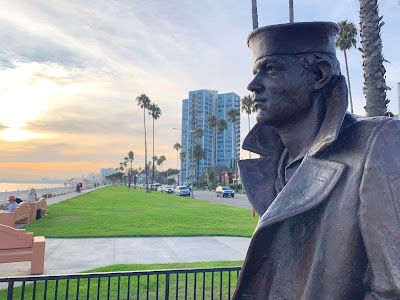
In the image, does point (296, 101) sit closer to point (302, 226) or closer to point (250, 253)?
point (302, 226)

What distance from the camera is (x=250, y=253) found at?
1.35 m

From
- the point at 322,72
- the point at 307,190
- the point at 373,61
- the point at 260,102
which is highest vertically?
the point at 373,61

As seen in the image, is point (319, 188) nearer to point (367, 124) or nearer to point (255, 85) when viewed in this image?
point (367, 124)

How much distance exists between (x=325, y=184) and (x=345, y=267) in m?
0.29

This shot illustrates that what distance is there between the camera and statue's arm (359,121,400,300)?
1065 millimetres

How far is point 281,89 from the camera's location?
1448 millimetres

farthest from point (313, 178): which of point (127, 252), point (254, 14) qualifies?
point (254, 14)

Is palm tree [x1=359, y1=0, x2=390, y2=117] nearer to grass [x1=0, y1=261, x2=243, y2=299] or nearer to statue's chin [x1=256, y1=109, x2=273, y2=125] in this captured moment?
grass [x1=0, y1=261, x2=243, y2=299]

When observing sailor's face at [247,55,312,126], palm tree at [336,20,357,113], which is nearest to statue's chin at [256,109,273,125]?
sailor's face at [247,55,312,126]

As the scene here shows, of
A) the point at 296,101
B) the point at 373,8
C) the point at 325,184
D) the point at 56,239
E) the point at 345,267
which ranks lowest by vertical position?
the point at 56,239

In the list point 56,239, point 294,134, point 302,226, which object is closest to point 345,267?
point 302,226

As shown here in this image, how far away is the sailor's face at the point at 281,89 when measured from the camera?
4.72 feet

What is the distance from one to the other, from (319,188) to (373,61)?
5.47 metres

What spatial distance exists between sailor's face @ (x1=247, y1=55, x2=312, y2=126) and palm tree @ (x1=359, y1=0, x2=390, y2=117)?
4.97m
